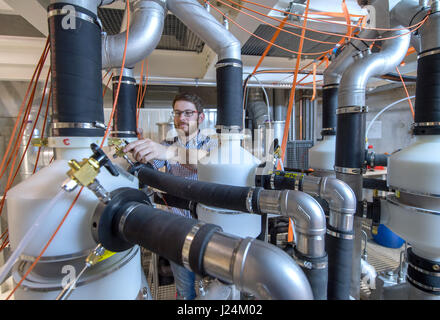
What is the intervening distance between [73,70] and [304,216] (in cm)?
56

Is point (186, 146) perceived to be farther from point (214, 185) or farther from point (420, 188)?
point (420, 188)

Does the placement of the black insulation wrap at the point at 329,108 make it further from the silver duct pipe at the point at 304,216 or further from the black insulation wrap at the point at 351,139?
the silver duct pipe at the point at 304,216

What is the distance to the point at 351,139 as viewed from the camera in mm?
848

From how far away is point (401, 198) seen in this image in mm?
688

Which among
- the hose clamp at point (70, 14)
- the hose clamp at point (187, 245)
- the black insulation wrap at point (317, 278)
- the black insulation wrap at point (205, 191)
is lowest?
the black insulation wrap at point (317, 278)

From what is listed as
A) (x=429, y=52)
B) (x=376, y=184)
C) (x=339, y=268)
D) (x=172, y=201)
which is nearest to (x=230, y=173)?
(x=172, y=201)

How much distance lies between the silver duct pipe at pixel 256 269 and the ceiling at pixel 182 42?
0.84 m

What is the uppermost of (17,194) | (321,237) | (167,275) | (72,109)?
(72,109)

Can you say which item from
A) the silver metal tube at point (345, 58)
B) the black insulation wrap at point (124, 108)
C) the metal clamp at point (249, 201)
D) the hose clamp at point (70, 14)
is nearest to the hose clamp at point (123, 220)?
the metal clamp at point (249, 201)

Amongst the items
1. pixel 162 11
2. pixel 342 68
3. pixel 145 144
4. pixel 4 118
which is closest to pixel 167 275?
pixel 145 144

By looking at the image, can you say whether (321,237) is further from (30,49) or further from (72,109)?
(30,49)

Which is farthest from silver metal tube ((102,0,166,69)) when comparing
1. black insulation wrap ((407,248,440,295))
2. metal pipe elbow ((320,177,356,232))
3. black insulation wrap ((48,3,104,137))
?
black insulation wrap ((407,248,440,295))

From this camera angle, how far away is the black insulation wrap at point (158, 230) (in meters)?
0.34

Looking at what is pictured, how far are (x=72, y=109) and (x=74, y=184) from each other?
167 millimetres
